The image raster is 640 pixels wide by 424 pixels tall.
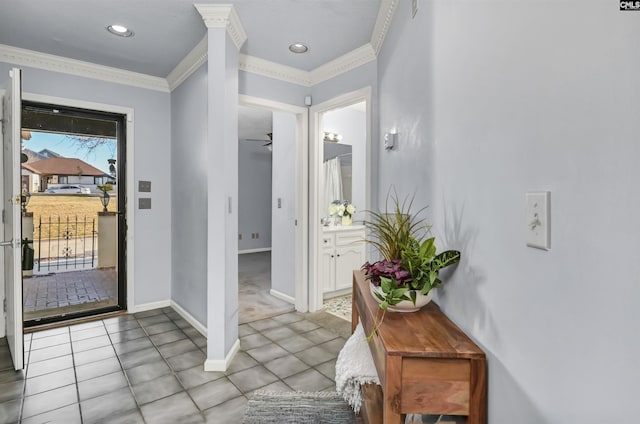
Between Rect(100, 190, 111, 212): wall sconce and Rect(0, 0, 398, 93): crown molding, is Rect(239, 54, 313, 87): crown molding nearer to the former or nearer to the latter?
Rect(0, 0, 398, 93): crown molding

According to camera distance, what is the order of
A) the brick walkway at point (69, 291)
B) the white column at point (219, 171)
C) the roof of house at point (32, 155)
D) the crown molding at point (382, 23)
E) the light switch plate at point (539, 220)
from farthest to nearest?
the brick walkway at point (69, 291), the roof of house at point (32, 155), the white column at point (219, 171), the crown molding at point (382, 23), the light switch plate at point (539, 220)

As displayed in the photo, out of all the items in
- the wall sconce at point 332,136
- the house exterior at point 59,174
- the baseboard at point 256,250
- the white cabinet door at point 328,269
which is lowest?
the baseboard at point 256,250

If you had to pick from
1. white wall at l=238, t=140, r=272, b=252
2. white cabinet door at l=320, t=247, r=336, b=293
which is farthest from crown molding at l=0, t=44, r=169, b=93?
white wall at l=238, t=140, r=272, b=252

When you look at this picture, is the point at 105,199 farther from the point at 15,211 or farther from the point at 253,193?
the point at 253,193

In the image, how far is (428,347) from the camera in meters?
1.00

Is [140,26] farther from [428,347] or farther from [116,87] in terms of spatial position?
[428,347]

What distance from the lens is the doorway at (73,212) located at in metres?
3.11

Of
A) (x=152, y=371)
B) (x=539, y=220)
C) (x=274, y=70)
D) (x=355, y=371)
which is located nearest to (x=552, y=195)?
(x=539, y=220)

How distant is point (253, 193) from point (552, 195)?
721 cm

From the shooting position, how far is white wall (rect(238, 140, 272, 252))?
739 centimetres

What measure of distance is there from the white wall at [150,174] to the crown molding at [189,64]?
0.91 feet

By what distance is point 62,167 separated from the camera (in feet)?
10.6

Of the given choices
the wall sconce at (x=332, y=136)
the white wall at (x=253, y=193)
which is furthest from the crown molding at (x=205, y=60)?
the white wall at (x=253, y=193)

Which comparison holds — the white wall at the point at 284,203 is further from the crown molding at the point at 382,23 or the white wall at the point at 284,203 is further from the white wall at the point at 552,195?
the white wall at the point at 552,195
